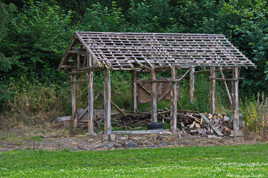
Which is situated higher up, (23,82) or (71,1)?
(71,1)

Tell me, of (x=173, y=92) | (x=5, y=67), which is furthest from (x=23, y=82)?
(x=173, y=92)

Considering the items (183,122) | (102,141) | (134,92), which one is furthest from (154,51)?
(134,92)

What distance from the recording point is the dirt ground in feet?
57.5

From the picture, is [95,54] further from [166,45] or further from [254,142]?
[254,142]

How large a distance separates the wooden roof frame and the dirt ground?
7.72 ft

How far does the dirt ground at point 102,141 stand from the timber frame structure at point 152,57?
53 cm

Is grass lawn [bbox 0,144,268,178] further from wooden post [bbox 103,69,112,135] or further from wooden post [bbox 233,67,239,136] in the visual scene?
wooden post [bbox 233,67,239,136]

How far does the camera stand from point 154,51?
2012 cm

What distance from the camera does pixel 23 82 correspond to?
25.0m

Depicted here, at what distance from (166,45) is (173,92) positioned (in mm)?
2239

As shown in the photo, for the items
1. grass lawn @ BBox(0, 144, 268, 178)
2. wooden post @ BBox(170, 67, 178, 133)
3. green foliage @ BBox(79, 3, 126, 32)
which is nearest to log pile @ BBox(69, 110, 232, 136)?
wooden post @ BBox(170, 67, 178, 133)

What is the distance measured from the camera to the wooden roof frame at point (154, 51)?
19.1 metres

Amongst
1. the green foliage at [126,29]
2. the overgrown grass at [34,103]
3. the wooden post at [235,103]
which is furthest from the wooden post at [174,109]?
the overgrown grass at [34,103]

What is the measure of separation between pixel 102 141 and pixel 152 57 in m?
3.51
